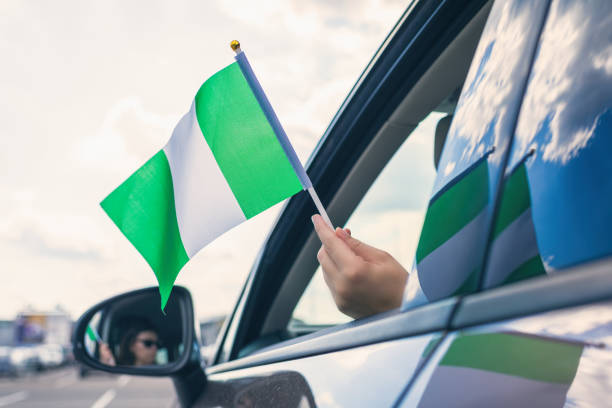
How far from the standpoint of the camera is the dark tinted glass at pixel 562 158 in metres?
0.65

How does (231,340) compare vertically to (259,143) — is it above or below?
below

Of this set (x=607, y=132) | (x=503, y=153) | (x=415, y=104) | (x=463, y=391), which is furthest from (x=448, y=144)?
(x=415, y=104)

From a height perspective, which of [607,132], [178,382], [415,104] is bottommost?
[178,382]

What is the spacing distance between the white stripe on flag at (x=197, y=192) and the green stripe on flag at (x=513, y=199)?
932 mm

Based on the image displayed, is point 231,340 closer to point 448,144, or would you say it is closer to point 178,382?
point 178,382

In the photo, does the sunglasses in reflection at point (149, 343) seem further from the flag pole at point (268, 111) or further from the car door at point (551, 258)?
the car door at point (551, 258)

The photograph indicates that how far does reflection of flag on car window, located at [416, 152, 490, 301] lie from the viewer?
0.79m

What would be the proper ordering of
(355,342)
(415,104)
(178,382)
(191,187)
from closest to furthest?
1. (355,342)
2. (415,104)
3. (191,187)
4. (178,382)

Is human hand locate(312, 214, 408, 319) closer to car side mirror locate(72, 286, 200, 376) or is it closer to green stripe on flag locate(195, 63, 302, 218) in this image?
green stripe on flag locate(195, 63, 302, 218)

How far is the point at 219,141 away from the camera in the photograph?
1698 millimetres

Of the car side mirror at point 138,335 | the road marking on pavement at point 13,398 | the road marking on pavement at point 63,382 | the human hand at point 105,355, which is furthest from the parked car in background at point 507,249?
the road marking on pavement at point 63,382

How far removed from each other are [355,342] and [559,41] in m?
0.54

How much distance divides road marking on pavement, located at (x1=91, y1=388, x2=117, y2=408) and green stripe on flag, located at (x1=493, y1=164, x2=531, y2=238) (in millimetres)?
21968

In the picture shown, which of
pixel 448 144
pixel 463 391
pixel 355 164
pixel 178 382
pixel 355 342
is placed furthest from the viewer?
pixel 178 382
